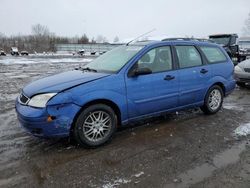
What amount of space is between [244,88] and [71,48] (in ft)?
162

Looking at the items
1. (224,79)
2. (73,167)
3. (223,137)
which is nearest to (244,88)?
(224,79)

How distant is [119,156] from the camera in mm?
4133

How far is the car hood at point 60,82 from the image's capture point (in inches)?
166

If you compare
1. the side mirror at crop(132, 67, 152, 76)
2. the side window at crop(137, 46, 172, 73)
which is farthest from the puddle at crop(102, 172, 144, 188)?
the side window at crop(137, 46, 172, 73)

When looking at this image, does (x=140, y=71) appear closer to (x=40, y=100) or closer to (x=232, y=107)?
(x=40, y=100)

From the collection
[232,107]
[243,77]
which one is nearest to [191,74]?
[232,107]

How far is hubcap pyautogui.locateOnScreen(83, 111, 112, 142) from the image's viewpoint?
4.34 meters

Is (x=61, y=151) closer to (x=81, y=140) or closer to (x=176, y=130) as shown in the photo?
(x=81, y=140)

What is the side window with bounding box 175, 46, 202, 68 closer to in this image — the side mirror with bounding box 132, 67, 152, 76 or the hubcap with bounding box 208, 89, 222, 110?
the hubcap with bounding box 208, 89, 222, 110

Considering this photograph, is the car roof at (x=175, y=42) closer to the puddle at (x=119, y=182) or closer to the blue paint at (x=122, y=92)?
the blue paint at (x=122, y=92)

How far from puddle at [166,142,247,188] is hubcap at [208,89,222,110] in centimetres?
180

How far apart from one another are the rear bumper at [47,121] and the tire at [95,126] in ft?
0.53

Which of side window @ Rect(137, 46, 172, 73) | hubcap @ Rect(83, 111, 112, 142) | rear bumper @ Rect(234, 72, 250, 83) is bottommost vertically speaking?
hubcap @ Rect(83, 111, 112, 142)

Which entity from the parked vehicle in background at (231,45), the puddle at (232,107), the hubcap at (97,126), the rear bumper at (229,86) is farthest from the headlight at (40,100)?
the parked vehicle in background at (231,45)
